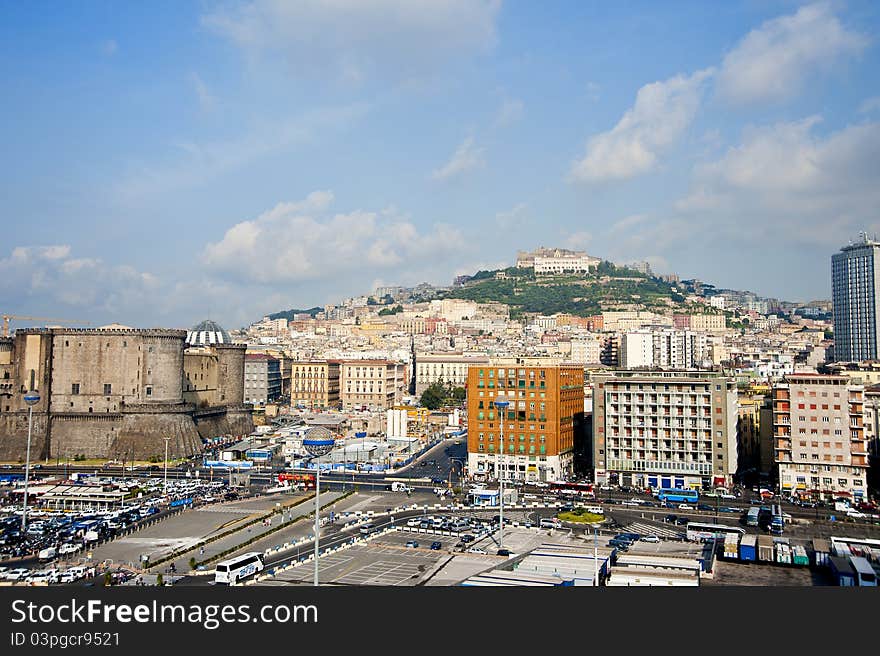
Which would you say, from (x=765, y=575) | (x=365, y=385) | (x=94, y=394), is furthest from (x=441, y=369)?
(x=765, y=575)

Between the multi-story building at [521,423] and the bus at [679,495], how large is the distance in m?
8.37

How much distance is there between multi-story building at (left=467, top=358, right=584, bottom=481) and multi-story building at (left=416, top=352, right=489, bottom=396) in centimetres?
6528

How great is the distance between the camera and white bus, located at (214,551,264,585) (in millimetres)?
29156

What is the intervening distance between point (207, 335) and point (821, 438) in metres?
71.3

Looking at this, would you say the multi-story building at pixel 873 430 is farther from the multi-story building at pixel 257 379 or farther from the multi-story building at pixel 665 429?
the multi-story building at pixel 257 379

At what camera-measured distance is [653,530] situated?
37719 mm

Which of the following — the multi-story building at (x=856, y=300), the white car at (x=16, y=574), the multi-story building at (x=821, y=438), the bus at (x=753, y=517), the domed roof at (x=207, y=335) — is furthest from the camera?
the multi-story building at (x=856, y=300)

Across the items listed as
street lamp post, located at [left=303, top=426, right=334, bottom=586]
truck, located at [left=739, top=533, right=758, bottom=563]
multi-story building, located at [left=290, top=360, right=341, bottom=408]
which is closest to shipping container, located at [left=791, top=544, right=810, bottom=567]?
truck, located at [left=739, top=533, right=758, bottom=563]

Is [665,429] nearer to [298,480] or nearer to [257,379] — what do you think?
[298,480]

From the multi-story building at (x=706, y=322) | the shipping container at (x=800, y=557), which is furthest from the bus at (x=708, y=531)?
the multi-story building at (x=706, y=322)

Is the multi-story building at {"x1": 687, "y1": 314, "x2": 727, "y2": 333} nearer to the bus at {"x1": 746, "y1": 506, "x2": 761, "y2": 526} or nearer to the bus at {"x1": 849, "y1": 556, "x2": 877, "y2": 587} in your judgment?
the bus at {"x1": 746, "y1": 506, "x2": 761, "y2": 526}

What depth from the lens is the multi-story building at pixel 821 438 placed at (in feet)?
150

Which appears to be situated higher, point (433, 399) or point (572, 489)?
point (433, 399)

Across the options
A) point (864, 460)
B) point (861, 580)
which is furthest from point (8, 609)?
point (864, 460)
